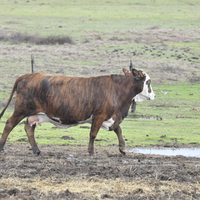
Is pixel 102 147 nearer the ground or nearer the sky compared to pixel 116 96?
nearer the ground

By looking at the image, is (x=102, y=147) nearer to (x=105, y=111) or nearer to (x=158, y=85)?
(x=105, y=111)

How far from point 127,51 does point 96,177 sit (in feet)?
104

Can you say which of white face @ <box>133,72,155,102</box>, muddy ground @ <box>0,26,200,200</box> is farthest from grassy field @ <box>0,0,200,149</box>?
muddy ground @ <box>0,26,200,200</box>

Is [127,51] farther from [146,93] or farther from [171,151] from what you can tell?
[146,93]

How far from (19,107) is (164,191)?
463cm

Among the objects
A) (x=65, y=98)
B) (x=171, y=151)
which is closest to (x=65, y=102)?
(x=65, y=98)

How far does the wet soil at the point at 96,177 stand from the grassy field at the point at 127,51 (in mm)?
4461

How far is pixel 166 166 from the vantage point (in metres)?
10.2

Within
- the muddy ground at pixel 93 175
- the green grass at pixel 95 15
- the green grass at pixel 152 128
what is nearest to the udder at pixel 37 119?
the muddy ground at pixel 93 175

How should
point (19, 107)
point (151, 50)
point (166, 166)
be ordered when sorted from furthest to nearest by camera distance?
point (151, 50) → point (19, 107) → point (166, 166)

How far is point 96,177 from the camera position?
892 cm

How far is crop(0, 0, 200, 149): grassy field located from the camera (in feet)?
58.7

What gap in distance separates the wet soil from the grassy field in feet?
14.6

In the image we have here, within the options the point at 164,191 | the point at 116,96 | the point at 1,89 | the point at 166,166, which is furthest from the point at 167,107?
the point at 164,191
